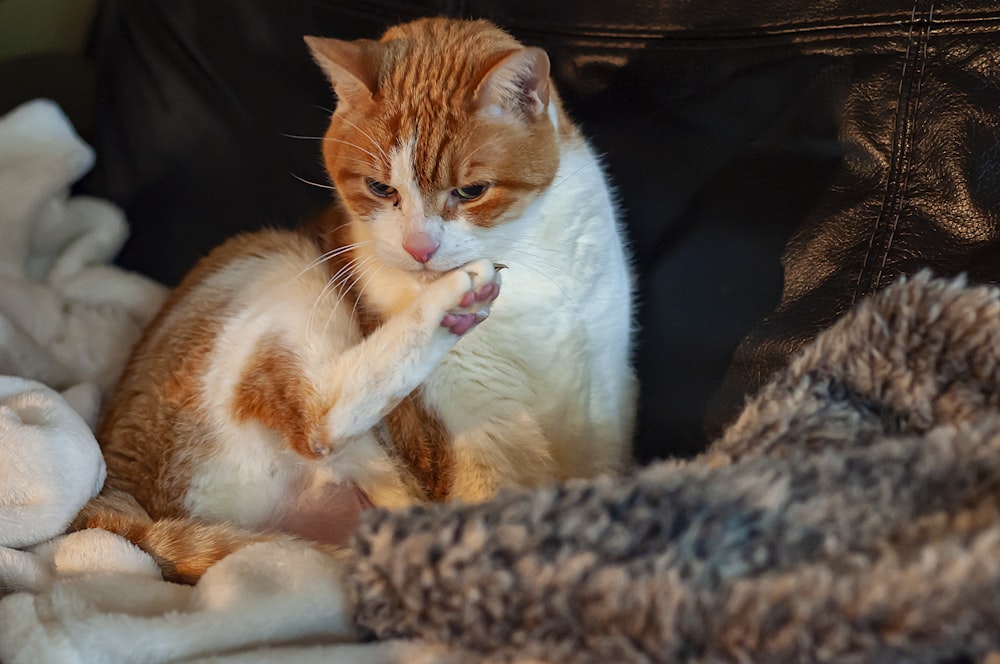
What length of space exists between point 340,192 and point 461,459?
48 centimetres

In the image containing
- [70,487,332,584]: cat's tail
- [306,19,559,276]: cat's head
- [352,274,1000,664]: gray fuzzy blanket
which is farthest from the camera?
[306,19,559,276]: cat's head

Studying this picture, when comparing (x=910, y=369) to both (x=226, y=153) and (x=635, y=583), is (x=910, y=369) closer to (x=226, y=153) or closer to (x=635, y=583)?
(x=635, y=583)

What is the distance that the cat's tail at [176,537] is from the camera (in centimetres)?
103

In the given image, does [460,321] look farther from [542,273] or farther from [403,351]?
[542,273]

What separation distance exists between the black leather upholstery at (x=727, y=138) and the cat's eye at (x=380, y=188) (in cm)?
42

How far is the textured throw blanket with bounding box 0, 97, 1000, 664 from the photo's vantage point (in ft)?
2.03

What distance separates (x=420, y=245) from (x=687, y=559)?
0.61m

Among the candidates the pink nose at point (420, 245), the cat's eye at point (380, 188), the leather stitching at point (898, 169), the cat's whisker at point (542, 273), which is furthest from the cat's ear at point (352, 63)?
the leather stitching at point (898, 169)

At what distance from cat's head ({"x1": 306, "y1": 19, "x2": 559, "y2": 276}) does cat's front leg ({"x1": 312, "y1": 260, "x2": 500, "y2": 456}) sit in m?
0.08

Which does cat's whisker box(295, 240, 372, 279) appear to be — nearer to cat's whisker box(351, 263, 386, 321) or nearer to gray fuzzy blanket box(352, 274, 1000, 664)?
cat's whisker box(351, 263, 386, 321)

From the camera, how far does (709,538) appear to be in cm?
69

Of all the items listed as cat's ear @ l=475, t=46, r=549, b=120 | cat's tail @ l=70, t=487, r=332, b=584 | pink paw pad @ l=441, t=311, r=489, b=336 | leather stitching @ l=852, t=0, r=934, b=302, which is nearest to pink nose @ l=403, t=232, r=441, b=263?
pink paw pad @ l=441, t=311, r=489, b=336

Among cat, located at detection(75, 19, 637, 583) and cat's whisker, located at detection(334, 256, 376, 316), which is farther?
cat's whisker, located at detection(334, 256, 376, 316)

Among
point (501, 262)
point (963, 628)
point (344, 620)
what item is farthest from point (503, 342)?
point (963, 628)
